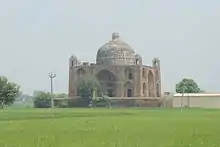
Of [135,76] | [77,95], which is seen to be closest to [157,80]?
[135,76]

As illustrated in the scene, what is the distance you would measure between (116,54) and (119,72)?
25.4 ft

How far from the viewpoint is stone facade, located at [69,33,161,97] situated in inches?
6501

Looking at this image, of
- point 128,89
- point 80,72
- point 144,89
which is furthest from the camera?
point 80,72

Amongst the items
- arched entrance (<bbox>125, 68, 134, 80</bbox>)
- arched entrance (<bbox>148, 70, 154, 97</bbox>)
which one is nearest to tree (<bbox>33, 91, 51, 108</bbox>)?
arched entrance (<bbox>125, 68, 134, 80</bbox>)

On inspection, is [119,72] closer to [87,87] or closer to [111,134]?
[87,87]

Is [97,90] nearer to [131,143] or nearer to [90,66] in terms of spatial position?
[90,66]

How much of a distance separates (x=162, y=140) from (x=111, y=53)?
149 m

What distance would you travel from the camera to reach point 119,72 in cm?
16575

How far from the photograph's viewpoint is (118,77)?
6521 inches

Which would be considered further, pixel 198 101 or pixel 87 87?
pixel 87 87

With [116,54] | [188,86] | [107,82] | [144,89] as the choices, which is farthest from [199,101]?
[188,86]

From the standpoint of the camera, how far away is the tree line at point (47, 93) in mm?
→ 111812

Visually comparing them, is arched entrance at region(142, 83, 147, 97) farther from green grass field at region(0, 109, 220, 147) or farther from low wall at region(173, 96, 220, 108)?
green grass field at region(0, 109, 220, 147)

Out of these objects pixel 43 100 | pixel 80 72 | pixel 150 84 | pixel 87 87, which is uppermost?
pixel 80 72
